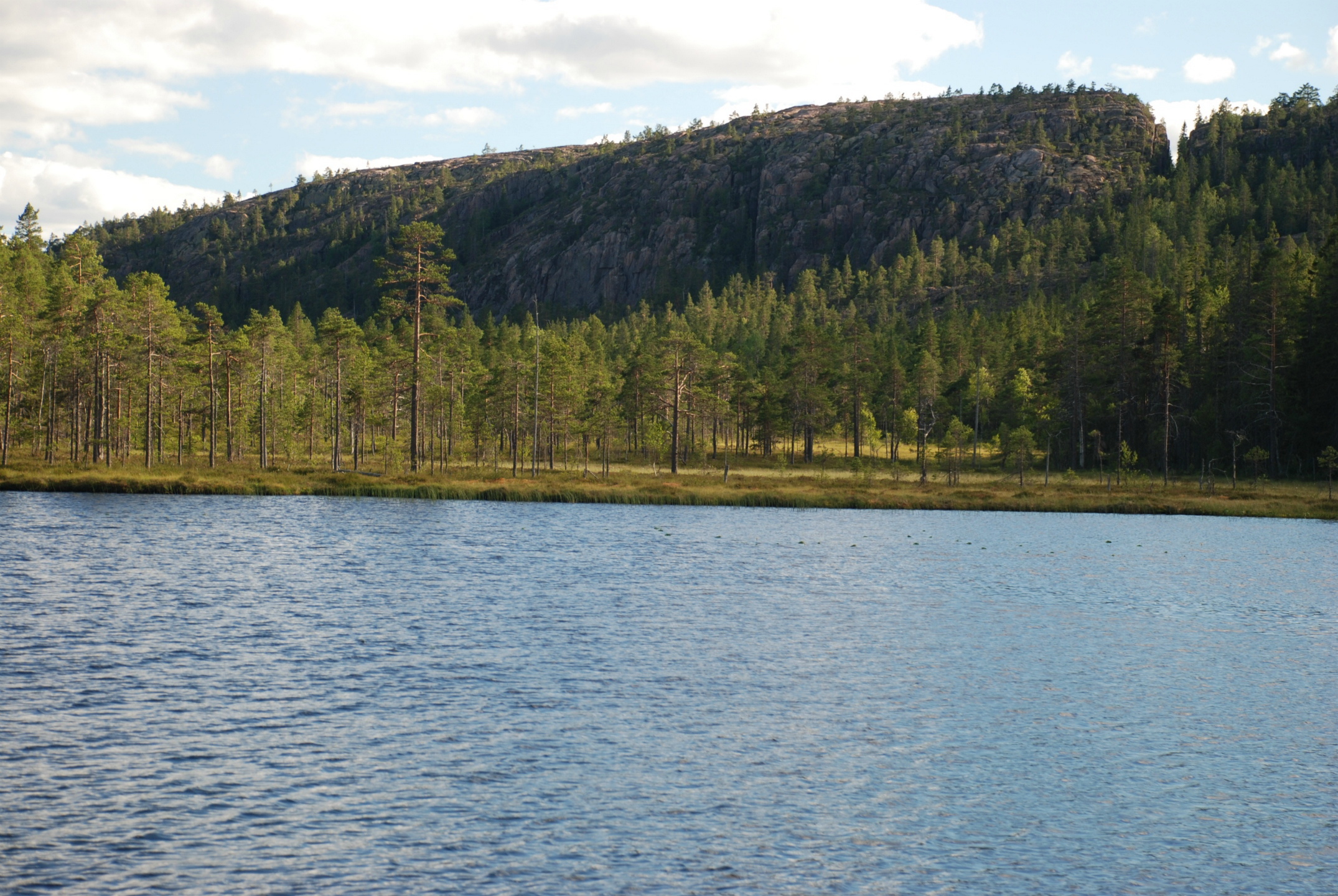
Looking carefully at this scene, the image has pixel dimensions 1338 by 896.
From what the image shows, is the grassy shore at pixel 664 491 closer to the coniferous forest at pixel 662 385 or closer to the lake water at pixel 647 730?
the coniferous forest at pixel 662 385

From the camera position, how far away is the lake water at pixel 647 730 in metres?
14.6

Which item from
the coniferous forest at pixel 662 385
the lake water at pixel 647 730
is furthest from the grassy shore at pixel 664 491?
the lake water at pixel 647 730

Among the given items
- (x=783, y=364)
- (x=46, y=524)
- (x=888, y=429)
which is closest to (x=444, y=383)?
(x=783, y=364)

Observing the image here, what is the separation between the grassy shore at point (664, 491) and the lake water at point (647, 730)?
1498 inches

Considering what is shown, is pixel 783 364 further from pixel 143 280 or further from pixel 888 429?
pixel 143 280

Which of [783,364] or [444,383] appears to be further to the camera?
[783,364]

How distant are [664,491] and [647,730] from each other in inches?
2640

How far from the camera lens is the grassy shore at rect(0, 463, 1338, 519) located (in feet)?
263

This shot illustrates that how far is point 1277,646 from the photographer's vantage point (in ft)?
105

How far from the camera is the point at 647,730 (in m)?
20.8

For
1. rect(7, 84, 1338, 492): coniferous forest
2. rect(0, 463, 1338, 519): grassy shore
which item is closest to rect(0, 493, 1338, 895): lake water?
rect(0, 463, 1338, 519): grassy shore

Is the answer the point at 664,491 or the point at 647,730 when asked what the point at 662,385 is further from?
the point at 647,730

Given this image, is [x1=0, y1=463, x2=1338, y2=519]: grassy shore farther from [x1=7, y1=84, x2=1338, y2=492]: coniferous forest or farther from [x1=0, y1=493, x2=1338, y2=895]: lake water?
[x1=0, y1=493, x2=1338, y2=895]: lake water

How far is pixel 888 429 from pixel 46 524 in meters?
126
